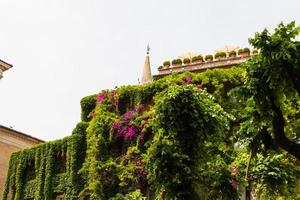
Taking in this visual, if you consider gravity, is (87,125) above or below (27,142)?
below

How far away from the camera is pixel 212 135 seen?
45.9ft

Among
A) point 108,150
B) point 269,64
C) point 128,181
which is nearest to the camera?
point 269,64

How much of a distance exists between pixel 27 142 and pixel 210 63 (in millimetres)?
16035

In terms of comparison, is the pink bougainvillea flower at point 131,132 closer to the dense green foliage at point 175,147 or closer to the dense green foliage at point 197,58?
the dense green foliage at point 175,147

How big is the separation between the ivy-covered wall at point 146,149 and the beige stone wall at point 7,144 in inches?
164

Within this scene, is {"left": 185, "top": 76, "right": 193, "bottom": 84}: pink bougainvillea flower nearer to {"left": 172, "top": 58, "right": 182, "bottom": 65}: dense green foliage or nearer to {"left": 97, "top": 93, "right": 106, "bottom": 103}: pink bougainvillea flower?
{"left": 97, "top": 93, "right": 106, "bottom": 103}: pink bougainvillea flower

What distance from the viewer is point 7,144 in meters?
36.9

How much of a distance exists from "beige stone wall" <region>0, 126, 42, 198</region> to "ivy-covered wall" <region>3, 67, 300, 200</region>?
4.16m

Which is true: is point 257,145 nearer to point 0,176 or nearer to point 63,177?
point 63,177

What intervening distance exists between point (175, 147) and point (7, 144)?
2582 centimetres

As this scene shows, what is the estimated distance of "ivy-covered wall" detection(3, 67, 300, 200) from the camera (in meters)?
13.7

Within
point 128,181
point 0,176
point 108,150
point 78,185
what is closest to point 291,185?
point 128,181

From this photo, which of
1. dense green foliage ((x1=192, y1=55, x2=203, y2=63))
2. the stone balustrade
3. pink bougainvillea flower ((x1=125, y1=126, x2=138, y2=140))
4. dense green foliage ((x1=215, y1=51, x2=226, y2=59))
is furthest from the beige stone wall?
dense green foliage ((x1=215, y1=51, x2=226, y2=59))

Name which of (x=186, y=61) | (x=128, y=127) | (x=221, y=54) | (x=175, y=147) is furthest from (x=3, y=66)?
(x=175, y=147)
